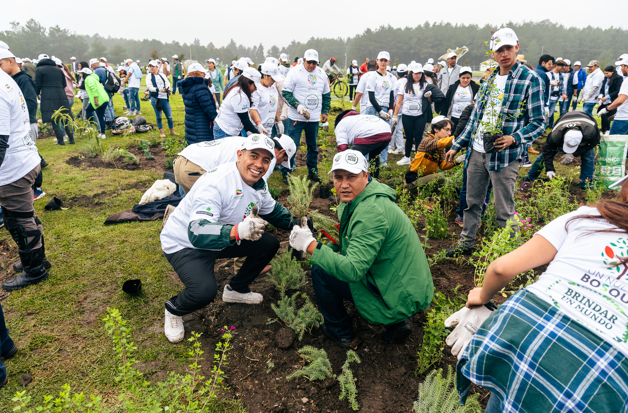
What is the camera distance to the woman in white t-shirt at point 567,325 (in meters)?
1.15

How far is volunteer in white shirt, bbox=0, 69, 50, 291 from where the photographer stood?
9.74 ft

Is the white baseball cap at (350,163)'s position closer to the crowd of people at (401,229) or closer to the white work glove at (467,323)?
the crowd of people at (401,229)

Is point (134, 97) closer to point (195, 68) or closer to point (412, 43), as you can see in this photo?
point (195, 68)

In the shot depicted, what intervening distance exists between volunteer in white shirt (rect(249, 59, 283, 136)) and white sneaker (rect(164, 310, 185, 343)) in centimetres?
337

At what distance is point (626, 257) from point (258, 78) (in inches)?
201

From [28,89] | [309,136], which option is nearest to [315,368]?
[309,136]

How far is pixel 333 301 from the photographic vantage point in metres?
2.60

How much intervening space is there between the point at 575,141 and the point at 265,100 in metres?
4.89

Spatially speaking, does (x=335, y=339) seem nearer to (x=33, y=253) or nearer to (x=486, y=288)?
(x=486, y=288)

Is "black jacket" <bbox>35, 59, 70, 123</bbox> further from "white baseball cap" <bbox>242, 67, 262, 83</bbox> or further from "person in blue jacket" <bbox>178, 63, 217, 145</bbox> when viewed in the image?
"white baseball cap" <bbox>242, 67, 262, 83</bbox>

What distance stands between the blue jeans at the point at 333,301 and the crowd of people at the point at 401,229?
0.4 inches

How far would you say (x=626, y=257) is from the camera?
1.16 meters

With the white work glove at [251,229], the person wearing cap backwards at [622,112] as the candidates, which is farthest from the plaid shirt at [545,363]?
the person wearing cap backwards at [622,112]

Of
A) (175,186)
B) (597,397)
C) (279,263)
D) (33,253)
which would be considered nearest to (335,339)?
(279,263)
